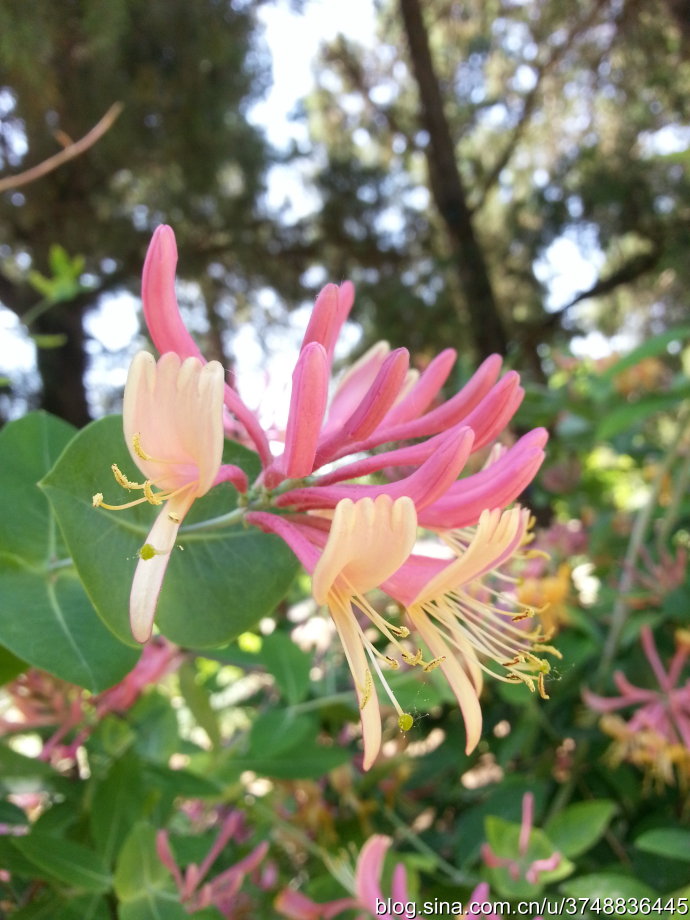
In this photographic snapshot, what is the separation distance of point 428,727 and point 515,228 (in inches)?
166

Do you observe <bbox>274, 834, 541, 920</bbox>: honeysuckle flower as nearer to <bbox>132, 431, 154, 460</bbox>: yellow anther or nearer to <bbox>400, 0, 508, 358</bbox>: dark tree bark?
<bbox>132, 431, 154, 460</bbox>: yellow anther

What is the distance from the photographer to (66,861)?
429 mm

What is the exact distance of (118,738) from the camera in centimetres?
59

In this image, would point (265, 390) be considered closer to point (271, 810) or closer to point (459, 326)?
point (271, 810)

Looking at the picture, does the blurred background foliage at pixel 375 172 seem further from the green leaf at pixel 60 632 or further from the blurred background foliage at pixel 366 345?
the green leaf at pixel 60 632

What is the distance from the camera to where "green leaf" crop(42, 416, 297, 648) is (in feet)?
1.13

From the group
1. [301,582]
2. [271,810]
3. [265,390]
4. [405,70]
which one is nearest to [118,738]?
[271,810]

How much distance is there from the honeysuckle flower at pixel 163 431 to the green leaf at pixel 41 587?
88 mm

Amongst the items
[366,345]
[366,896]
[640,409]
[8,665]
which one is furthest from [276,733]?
[366,345]

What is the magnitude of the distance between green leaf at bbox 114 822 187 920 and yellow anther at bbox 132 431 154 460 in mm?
242

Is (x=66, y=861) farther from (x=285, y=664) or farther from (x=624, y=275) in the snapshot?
(x=624, y=275)

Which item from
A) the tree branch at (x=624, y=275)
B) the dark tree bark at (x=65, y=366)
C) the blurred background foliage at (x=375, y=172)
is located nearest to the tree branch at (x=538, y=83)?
the blurred background foliage at (x=375, y=172)

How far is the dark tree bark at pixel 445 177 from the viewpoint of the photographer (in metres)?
2.97

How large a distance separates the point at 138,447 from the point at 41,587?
0.14 metres
